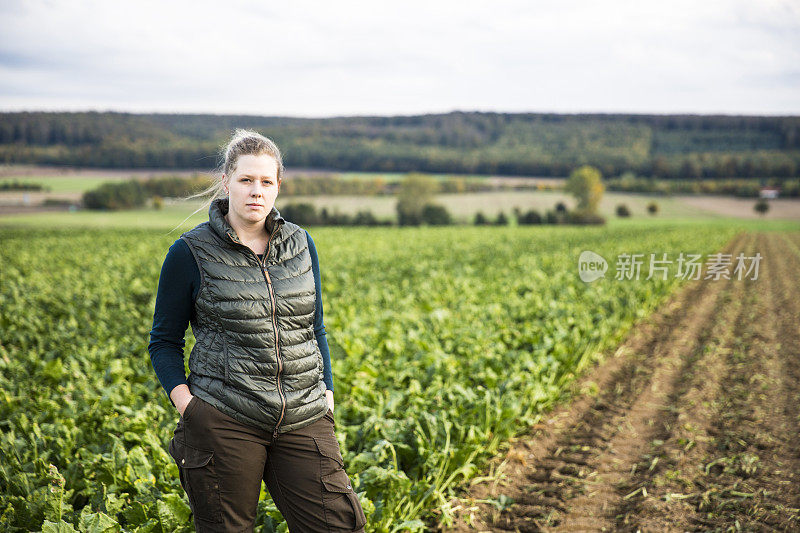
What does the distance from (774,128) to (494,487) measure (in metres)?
97.7

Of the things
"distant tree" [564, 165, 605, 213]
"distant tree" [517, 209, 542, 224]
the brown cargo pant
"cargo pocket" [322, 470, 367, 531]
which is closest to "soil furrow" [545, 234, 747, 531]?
"cargo pocket" [322, 470, 367, 531]

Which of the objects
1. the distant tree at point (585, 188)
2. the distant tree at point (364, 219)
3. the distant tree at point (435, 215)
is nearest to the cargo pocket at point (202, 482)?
the distant tree at point (364, 219)

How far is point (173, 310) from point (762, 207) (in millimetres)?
65840

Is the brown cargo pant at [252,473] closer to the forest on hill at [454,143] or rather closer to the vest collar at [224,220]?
the vest collar at [224,220]

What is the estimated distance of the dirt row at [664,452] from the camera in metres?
3.78

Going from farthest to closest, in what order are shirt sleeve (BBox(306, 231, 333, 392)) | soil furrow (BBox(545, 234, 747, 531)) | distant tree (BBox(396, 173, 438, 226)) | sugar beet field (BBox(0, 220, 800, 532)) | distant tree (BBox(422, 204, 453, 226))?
1. distant tree (BBox(396, 173, 438, 226))
2. distant tree (BBox(422, 204, 453, 226))
3. soil furrow (BBox(545, 234, 747, 531))
4. sugar beet field (BBox(0, 220, 800, 532))
5. shirt sleeve (BBox(306, 231, 333, 392))

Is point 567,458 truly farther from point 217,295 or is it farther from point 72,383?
point 72,383

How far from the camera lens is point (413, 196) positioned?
188ft

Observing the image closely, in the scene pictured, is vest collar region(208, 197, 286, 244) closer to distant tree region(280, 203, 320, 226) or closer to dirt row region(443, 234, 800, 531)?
dirt row region(443, 234, 800, 531)

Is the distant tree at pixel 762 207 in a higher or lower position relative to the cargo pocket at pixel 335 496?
higher

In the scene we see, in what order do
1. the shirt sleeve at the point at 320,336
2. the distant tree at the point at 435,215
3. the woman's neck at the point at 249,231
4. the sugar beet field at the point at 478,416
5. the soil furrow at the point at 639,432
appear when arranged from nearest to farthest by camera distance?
the woman's neck at the point at 249,231 < the shirt sleeve at the point at 320,336 < the sugar beet field at the point at 478,416 < the soil furrow at the point at 639,432 < the distant tree at the point at 435,215

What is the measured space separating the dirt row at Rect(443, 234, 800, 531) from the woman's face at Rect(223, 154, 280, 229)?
9.08 feet

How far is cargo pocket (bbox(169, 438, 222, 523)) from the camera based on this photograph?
1.93 meters

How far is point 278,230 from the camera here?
2.11m
